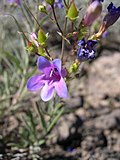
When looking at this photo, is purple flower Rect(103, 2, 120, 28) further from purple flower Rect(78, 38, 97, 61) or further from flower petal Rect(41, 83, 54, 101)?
flower petal Rect(41, 83, 54, 101)

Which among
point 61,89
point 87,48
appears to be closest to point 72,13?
point 87,48

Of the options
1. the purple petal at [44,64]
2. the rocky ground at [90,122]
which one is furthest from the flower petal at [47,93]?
the rocky ground at [90,122]

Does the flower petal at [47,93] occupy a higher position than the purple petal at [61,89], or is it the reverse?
the purple petal at [61,89]

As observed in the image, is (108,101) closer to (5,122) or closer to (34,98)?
(34,98)

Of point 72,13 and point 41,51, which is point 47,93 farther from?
point 72,13

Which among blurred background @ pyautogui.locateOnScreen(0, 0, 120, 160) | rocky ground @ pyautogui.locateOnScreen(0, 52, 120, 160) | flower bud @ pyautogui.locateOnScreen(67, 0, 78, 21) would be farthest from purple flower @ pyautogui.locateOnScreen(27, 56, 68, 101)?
rocky ground @ pyautogui.locateOnScreen(0, 52, 120, 160)

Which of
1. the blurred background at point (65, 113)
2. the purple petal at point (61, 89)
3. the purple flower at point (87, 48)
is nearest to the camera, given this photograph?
the purple petal at point (61, 89)

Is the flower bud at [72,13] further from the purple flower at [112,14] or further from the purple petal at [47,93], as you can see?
the purple petal at [47,93]
